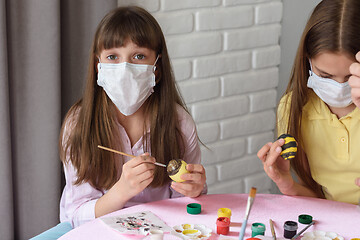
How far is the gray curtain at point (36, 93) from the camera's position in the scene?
158 centimetres

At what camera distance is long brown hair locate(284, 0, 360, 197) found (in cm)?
124

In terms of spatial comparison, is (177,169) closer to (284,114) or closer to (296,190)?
(296,190)

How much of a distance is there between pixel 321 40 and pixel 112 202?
67 centimetres

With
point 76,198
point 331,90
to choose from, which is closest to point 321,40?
point 331,90

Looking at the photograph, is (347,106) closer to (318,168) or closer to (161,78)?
(318,168)

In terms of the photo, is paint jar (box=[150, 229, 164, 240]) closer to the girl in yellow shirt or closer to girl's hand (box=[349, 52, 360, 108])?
the girl in yellow shirt

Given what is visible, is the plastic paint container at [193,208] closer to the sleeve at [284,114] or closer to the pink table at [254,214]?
the pink table at [254,214]

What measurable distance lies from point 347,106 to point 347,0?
0.97 feet

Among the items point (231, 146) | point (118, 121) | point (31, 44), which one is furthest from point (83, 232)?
point (231, 146)

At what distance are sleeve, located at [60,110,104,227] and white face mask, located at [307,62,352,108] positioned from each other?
0.66 m

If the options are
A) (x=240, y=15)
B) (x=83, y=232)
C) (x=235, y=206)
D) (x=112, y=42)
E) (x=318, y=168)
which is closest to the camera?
(x=83, y=232)

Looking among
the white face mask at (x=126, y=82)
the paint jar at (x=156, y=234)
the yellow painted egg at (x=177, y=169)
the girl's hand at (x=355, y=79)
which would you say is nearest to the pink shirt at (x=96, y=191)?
the white face mask at (x=126, y=82)

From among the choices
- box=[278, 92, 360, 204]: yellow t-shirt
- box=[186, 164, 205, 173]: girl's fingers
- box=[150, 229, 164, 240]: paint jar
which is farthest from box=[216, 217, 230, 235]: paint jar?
box=[278, 92, 360, 204]: yellow t-shirt

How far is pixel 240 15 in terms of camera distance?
2115 millimetres
